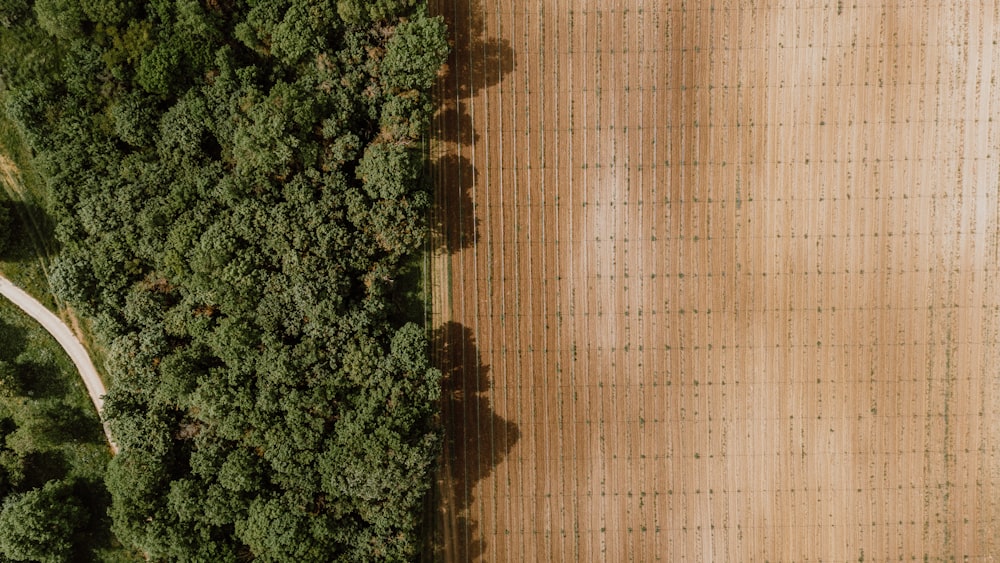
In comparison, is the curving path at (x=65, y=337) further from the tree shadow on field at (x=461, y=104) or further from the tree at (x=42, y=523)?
the tree shadow on field at (x=461, y=104)

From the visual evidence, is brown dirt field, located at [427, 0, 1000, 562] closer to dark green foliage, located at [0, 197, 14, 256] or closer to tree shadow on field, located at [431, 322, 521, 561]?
tree shadow on field, located at [431, 322, 521, 561]

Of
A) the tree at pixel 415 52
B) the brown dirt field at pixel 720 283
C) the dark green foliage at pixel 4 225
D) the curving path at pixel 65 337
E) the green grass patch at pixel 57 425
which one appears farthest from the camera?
the brown dirt field at pixel 720 283

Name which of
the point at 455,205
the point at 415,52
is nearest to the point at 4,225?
the point at 415,52

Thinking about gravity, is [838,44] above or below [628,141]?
above

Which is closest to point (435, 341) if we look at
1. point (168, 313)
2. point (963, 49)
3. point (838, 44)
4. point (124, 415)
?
point (168, 313)

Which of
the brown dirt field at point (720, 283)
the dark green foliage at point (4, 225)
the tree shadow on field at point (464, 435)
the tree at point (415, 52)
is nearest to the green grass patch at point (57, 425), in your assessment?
the dark green foliage at point (4, 225)

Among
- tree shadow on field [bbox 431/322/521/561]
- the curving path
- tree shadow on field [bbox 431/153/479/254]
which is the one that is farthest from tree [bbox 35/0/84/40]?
tree shadow on field [bbox 431/322/521/561]

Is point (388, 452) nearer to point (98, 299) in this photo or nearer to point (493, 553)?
point (493, 553)
